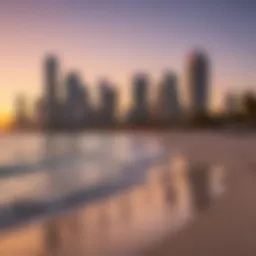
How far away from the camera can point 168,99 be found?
3.28 metres

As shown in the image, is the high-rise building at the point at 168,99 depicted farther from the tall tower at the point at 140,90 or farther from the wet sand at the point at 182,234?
the wet sand at the point at 182,234

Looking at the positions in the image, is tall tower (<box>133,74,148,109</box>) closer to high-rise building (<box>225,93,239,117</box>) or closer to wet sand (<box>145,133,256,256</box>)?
high-rise building (<box>225,93,239,117</box>)

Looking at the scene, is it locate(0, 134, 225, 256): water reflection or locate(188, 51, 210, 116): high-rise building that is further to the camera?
locate(188, 51, 210, 116): high-rise building

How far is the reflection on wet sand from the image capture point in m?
1.33

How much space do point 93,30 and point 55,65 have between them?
35cm

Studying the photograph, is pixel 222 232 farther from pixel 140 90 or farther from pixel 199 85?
pixel 140 90

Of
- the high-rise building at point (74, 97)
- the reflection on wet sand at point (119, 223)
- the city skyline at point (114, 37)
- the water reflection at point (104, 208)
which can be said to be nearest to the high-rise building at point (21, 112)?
the city skyline at point (114, 37)

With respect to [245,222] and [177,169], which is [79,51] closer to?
[245,222]

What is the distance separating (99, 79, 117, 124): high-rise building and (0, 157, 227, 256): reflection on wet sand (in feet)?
2.04

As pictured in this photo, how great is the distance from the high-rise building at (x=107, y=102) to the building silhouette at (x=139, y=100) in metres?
0.14

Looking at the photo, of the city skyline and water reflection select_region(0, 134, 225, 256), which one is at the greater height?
the city skyline

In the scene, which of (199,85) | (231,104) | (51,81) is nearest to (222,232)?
(51,81)

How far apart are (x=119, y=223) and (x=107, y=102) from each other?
4.76ft

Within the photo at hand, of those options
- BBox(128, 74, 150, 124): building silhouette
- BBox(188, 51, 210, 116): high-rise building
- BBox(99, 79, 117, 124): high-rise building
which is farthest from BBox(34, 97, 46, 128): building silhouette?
BBox(188, 51, 210, 116): high-rise building
